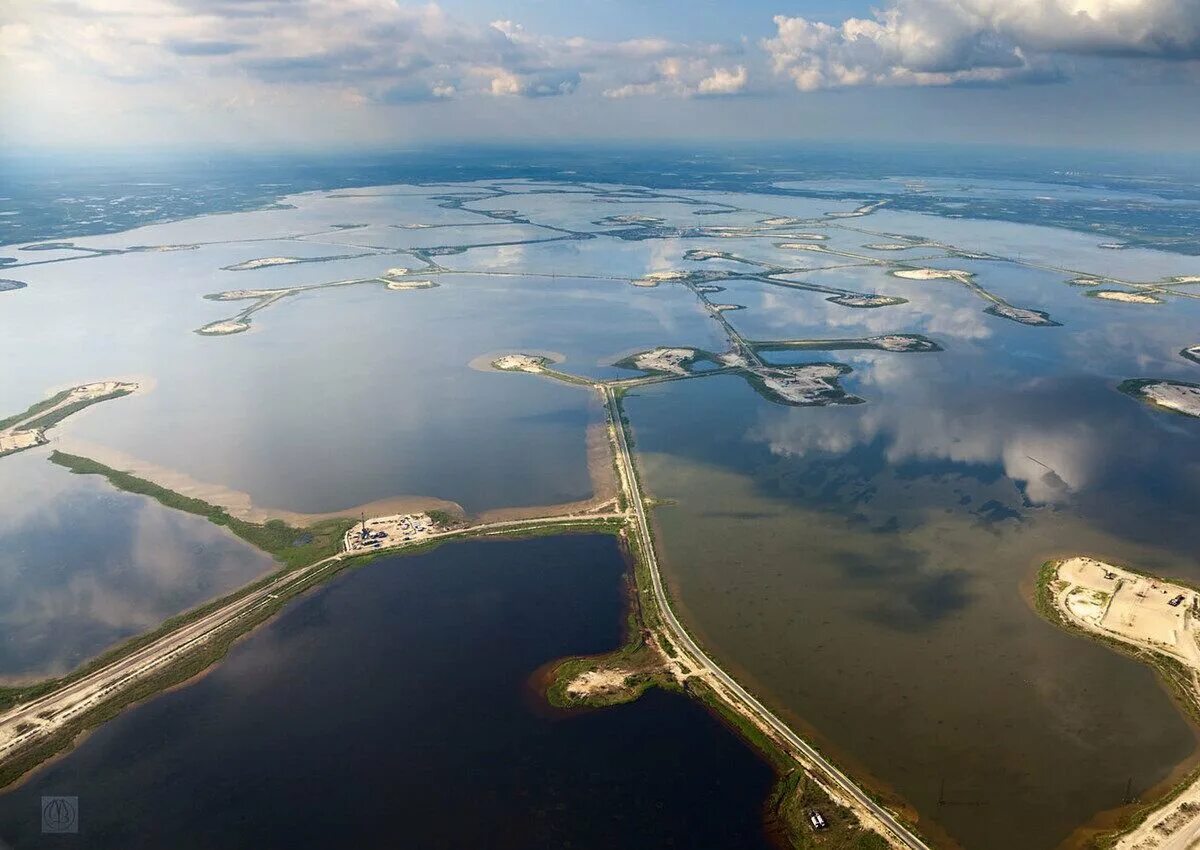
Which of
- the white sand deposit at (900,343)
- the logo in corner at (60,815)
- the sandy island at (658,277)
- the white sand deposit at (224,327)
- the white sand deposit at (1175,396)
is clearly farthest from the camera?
the sandy island at (658,277)

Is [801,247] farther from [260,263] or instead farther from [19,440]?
[19,440]

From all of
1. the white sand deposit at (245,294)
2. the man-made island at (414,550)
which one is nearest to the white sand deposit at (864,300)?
the man-made island at (414,550)

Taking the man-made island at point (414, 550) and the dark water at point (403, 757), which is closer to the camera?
the dark water at point (403, 757)

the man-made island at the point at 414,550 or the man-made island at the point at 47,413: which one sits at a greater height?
the man-made island at the point at 47,413

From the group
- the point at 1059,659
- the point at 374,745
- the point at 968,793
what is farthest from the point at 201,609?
the point at 1059,659

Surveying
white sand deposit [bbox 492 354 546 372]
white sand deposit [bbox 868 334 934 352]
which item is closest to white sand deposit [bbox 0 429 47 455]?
white sand deposit [bbox 492 354 546 372]

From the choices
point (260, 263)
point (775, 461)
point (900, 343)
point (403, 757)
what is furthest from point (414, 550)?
point (260, 263)

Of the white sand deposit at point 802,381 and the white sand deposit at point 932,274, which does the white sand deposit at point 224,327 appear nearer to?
→ the white sand deposit at point 802,381
